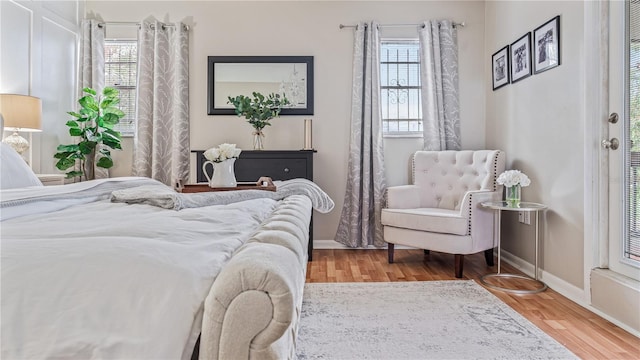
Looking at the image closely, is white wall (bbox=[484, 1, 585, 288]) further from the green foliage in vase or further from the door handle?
the green foliage in vase

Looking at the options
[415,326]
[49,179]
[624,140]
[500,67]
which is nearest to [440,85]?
[500,67]

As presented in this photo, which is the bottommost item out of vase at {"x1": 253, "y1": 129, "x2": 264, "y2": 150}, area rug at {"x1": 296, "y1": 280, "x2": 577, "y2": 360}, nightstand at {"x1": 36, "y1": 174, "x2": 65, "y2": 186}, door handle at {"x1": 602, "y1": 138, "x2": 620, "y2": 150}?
area rug at {"x1": 296, "y1": 280, "x2": 577, "y2": 360}

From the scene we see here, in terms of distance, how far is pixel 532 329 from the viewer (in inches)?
78.3

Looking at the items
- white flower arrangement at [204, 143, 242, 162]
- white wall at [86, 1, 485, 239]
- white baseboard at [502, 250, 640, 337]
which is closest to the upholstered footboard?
white flower arrangement at [204, 143, 242, 162]

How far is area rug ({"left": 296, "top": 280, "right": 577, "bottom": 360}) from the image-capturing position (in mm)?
1761

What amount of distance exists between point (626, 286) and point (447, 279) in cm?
112

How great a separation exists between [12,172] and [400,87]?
3343 millimetres

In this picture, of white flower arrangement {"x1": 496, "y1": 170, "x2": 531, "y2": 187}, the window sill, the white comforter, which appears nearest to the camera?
the white comforter

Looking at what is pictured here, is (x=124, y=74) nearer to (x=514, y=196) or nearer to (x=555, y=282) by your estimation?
(x=514, y=196)

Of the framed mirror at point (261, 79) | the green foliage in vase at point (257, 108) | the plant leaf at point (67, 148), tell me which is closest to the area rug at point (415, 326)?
the green foliage in vase at point (257, 108)

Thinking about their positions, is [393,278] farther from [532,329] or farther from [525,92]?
[525,92]

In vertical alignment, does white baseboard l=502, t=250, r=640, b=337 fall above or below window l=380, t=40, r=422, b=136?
below

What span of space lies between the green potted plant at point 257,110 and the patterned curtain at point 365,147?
0.77 m

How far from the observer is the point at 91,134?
3748mm
